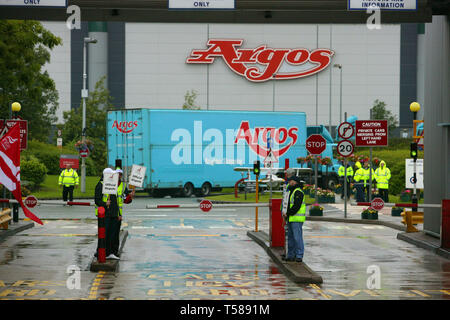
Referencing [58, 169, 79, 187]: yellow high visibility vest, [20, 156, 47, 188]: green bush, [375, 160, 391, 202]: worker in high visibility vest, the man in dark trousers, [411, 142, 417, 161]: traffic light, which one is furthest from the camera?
[20, 156, 47, 188]: green bush

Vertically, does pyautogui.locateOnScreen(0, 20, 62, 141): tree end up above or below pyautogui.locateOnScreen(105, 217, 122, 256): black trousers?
above

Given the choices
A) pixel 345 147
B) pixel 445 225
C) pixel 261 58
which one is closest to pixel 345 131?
pixel 345 147

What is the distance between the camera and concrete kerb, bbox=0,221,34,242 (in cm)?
2126

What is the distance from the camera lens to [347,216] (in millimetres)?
29609

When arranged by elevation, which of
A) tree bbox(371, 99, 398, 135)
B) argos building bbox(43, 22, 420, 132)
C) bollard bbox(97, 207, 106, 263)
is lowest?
bollard bbox(97, 207, 106, 263)

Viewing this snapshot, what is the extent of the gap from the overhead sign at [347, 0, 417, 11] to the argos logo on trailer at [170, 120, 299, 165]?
2580cm

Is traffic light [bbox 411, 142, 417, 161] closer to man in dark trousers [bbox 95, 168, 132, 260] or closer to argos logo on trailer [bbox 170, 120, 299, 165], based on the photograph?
man in dark trousers [bbox 95, 168, 132, 260]

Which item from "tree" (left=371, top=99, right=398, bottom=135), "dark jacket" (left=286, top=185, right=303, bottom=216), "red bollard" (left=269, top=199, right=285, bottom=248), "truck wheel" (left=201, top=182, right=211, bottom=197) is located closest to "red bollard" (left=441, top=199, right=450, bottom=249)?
"red bollard" (left=269, top=199, right=285, bottom=248)

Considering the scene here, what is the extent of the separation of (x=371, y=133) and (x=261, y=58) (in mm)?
52482

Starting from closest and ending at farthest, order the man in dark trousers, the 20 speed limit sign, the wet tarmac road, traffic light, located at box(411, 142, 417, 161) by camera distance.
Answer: the wet tarmac road < the man in dark trousers < traffic light, located at box(411, 142, 417, 161) < the 20 speed limit sign

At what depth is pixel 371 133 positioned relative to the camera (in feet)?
97.2

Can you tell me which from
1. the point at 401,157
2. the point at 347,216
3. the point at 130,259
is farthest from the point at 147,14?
the point at 401,157
